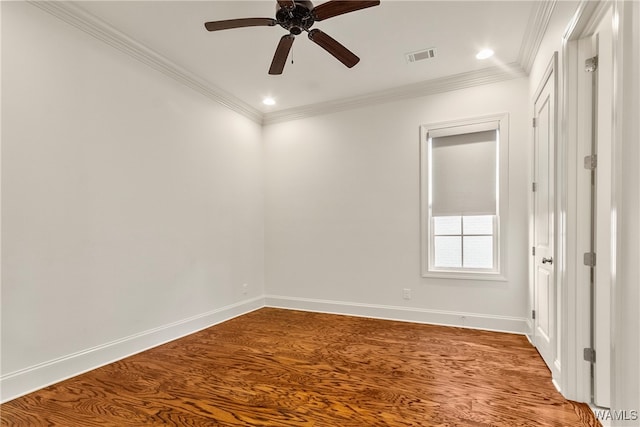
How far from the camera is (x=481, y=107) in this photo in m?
3.77

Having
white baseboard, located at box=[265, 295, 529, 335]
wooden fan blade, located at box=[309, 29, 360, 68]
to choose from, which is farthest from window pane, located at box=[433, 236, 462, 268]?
wooden fan blade, located at box=[309, 29, 360, 68]

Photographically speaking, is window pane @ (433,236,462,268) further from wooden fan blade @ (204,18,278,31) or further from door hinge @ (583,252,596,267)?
wooden fan blade @ (204,18,278,31)

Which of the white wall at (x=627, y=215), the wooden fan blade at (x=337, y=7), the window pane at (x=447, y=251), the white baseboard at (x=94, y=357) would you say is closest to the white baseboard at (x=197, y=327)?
the white baseboard at (x=94, y=357)

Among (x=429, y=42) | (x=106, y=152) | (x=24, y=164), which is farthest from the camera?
(x=429, y=42)

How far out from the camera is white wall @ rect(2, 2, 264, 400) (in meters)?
2.34

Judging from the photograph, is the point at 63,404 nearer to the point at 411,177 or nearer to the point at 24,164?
the point at 24,164

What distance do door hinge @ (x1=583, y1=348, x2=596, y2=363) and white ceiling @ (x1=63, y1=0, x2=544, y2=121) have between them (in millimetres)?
2644

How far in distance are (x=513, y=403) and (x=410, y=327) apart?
1.68 m

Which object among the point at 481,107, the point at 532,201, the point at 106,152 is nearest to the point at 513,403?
the point at 532,201

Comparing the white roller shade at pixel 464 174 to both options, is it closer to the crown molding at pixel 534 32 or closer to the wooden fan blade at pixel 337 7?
the crown molding at pixel 534 32

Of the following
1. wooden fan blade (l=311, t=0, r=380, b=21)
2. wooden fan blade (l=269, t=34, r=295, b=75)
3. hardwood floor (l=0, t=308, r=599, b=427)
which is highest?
wooden fan blade (l=311, t=0, r=380, b=21)

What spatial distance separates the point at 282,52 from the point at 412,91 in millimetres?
2201

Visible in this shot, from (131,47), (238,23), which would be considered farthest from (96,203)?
(238,23)

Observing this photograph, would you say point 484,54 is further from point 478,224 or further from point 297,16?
point 297,16
